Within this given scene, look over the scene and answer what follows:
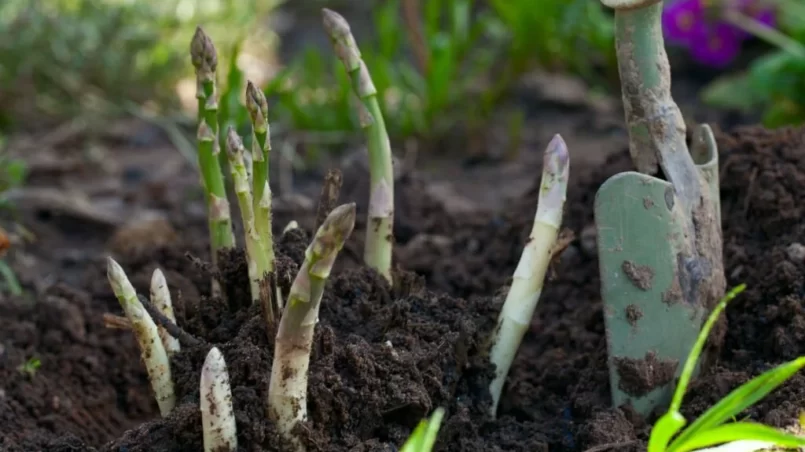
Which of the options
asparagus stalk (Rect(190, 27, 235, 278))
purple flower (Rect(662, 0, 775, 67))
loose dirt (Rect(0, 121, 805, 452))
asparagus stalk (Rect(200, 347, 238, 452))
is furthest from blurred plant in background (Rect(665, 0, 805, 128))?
asparagus stalk (Rect(200, 347, 238, 452))

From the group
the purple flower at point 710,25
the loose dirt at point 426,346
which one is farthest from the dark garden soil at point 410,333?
the purple flower at point 710,25

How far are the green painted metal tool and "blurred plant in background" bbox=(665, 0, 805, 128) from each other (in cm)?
166

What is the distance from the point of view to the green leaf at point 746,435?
1.14m

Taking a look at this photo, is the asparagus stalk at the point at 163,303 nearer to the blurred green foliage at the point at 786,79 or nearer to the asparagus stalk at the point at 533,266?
the asparagus stalk at the point at 533,266

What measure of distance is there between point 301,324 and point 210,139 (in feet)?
1.52

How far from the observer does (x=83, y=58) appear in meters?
3.93

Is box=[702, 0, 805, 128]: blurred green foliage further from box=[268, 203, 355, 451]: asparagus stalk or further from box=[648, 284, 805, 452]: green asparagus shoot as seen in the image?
box=[268, 203, 355, 451]: asparagus stalk

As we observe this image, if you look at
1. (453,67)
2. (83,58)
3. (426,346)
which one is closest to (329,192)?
(426,346)

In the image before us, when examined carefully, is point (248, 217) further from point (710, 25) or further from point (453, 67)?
point (710, 25)

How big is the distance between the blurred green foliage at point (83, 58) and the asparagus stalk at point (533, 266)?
100 inches

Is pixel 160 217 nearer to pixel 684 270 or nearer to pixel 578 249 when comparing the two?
pixel 578 249

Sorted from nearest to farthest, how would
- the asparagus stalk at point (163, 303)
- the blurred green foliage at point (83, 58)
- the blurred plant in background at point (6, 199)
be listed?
the asparagus stalk at point (163, 303) → the blurred plant in background at point (6, 199) → the blurred green foliage at point (83, 58)

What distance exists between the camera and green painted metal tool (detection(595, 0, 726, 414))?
1.57 metres

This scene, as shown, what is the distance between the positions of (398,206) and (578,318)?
0.82 m
